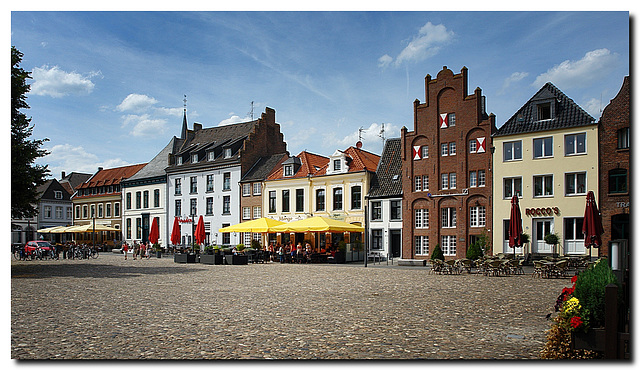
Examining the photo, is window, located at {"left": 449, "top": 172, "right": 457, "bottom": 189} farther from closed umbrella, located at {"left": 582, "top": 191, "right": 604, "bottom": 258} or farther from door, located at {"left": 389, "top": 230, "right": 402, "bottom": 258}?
closed umbrella, located at {"left": 582, "top": 191, "right": 604, "bottom": 258}

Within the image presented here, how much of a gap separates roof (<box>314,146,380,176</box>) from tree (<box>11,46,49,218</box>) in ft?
82.5

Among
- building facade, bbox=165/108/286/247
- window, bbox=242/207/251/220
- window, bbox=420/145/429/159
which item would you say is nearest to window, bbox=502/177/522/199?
window, bbox=420/145/429/159

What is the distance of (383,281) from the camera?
20219 mm

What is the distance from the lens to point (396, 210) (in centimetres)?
4025

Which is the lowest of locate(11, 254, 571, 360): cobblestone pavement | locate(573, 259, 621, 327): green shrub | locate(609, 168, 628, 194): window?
locate(11, 254, 571, 360): cobblestone pavement

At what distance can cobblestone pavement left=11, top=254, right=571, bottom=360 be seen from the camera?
7926 millimetres

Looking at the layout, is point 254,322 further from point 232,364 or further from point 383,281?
point 383,281

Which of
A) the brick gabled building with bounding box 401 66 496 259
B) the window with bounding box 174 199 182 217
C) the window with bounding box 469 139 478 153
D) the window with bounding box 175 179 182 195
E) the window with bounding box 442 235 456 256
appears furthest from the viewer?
the window with bounding box 175 179 182 195

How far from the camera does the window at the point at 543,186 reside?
3278 cm

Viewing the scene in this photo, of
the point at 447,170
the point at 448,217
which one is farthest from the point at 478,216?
the point at 447,170

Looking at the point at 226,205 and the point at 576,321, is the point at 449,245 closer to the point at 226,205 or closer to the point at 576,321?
the point at 226,205

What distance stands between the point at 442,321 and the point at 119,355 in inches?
236

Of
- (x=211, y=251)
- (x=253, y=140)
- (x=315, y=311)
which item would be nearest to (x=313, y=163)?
(x=253, y=140)

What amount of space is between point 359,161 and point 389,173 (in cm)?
274
